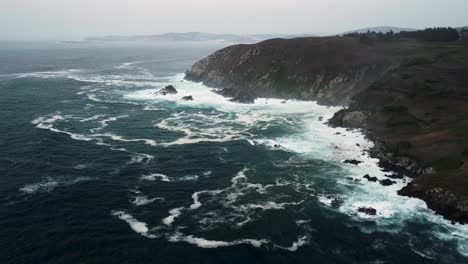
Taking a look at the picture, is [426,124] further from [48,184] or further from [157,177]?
[48,184]

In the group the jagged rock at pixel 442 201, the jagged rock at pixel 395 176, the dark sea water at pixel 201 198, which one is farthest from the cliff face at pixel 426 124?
the dark sea water at pixel 201 198

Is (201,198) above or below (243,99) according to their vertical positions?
below

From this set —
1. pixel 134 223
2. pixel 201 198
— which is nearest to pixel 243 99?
pixel 201 198

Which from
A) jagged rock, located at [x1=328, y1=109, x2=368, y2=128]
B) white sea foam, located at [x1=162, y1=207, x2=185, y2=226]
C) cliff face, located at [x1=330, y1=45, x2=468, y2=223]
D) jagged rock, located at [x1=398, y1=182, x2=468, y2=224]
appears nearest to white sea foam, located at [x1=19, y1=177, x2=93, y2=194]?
white sea foam, located at [x1=162, y1=207, x2=185, y2=226]

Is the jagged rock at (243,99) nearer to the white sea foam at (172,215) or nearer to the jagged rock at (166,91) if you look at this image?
the jagged rock at (166,91)

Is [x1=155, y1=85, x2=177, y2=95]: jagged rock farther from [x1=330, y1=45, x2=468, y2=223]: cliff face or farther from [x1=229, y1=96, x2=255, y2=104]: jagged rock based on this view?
[x1=330, y1=45, x2=468, y2=223]: cliff face
